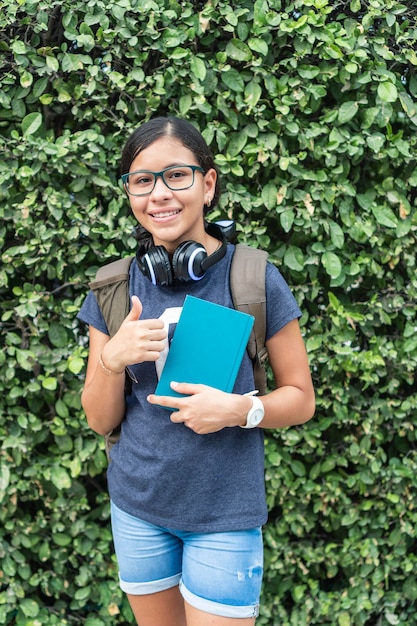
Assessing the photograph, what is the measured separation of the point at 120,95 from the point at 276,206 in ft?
2.72

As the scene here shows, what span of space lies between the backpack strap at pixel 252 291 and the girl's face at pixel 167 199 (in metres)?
0.19

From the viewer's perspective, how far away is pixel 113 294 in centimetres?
209

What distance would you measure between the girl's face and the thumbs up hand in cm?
26

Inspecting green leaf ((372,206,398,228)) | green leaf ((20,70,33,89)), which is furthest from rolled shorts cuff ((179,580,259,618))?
green leaf ((20,70,33,89))

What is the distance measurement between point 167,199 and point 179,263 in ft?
0.63

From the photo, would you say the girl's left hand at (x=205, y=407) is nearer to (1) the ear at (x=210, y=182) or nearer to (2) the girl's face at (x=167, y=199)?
(2) the girl's face at (x=167, y=199)

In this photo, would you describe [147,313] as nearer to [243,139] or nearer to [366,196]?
[243,139]

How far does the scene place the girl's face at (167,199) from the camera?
1941mm

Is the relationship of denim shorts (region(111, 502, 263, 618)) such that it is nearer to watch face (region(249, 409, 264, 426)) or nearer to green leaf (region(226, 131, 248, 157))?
watch face (region(249, 409, 264, 426))

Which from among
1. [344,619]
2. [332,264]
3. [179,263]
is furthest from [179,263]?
[344,619]

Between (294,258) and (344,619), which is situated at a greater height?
(294,258)

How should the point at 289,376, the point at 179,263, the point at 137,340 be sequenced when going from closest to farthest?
1. the point at 137,340
2. the point at 179,263
3. the point at 289,376

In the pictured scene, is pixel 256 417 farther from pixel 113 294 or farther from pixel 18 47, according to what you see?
pixel 18 47

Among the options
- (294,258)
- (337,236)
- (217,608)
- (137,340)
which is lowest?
(217,608)
